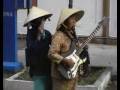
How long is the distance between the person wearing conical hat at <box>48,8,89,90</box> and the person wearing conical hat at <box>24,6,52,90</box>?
183 mm

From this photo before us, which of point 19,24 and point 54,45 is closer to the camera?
point 54,45

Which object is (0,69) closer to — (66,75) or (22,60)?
(66,75)

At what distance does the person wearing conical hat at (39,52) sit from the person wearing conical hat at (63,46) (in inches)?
7.2

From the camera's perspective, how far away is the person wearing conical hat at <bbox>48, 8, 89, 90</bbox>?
486 centimetres

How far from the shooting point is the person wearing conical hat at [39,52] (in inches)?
204

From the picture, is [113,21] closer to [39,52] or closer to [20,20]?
[20,20]

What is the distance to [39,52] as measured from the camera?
204 inches

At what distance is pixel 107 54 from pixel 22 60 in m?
2.08

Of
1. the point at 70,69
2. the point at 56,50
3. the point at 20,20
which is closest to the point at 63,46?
the point at 56,50

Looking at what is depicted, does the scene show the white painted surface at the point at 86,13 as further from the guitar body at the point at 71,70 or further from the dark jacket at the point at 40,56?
the guitar body at the point at 71,70

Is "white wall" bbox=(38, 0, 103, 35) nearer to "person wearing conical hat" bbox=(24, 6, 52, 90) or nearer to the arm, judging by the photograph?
"person wearing conical hat" bbox=(24, 6, 52, 90)

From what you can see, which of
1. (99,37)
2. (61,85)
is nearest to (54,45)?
(61,85)

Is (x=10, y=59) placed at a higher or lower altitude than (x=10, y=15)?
lower

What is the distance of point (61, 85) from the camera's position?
16.4ft
